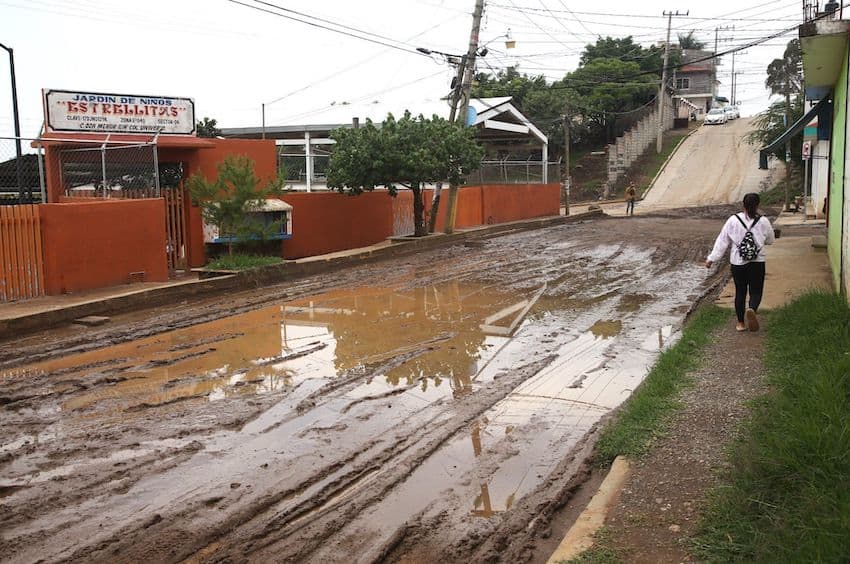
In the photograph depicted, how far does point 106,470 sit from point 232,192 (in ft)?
35.6

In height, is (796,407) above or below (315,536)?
above

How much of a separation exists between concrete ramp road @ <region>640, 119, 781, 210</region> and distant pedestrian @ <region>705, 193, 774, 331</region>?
30.1m

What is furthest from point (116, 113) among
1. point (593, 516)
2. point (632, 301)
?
point (593, 516)

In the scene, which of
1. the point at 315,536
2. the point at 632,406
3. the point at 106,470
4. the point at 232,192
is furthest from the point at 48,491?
the point at 232,192

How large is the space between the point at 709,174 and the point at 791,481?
4711cm

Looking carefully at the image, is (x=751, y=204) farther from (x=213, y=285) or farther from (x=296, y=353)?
(x=213, y=285)

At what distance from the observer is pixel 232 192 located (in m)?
16.1

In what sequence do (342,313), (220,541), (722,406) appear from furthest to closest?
(342,313) < (722,406) < (220,541)

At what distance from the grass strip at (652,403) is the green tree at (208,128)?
34.1m

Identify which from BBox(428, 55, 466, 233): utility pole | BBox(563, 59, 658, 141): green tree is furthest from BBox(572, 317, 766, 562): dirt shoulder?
BBox(563, 59, 658, 141): green tree

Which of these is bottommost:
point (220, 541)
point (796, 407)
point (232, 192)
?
point (220, 541)

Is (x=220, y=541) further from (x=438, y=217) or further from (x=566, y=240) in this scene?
(x=438, y=217)

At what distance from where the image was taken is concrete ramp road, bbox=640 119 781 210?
42.2 meters

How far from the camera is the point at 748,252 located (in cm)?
936
